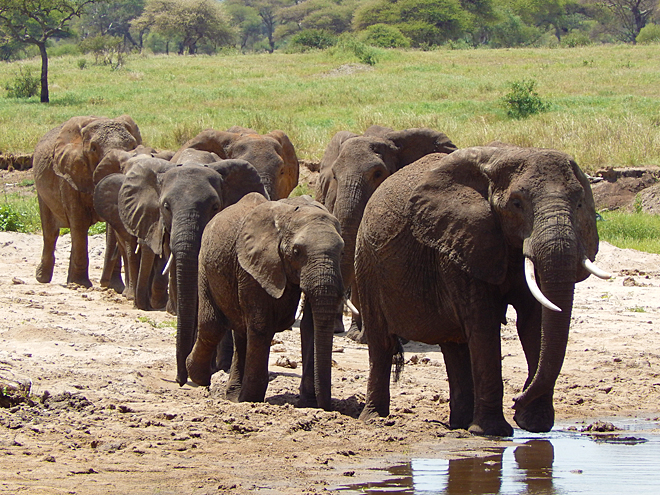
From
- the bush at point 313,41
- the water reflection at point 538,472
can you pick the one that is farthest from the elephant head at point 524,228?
the bush at point 313,41

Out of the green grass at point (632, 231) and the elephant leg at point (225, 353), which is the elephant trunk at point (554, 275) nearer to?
the elephant leg at point (225, 353)

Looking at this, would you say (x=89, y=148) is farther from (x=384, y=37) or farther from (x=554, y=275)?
(x=384, y=37)

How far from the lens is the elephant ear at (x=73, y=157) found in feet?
40.6

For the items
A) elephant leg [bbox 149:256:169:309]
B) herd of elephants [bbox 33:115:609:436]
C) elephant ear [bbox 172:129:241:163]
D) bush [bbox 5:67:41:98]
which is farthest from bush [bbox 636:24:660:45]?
herd of elephants [bbox 33:115:609:436]

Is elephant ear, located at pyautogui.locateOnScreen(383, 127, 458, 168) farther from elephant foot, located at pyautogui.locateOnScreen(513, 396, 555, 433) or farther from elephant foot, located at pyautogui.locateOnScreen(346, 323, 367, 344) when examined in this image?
elephant foot, located at pyautogui.locateOnScreen(513, 396, 555, 433)

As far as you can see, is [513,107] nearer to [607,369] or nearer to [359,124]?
[359,124]

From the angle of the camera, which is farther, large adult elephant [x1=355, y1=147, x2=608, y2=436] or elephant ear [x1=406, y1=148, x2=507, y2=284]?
elephant ear [x1=406, y1=148, x2=507, y2=284]

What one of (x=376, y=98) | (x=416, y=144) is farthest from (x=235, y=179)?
(x=376, y=98)

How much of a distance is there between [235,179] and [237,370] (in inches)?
71.9

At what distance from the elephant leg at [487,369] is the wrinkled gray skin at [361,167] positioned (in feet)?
11.0

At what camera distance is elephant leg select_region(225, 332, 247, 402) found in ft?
23.1

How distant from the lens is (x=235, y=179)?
8.29m

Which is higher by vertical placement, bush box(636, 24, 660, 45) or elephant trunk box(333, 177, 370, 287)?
bush box(636, 24, 660, 45)

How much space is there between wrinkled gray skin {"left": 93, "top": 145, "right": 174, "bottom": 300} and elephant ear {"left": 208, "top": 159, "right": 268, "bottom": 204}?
2.34 meters
